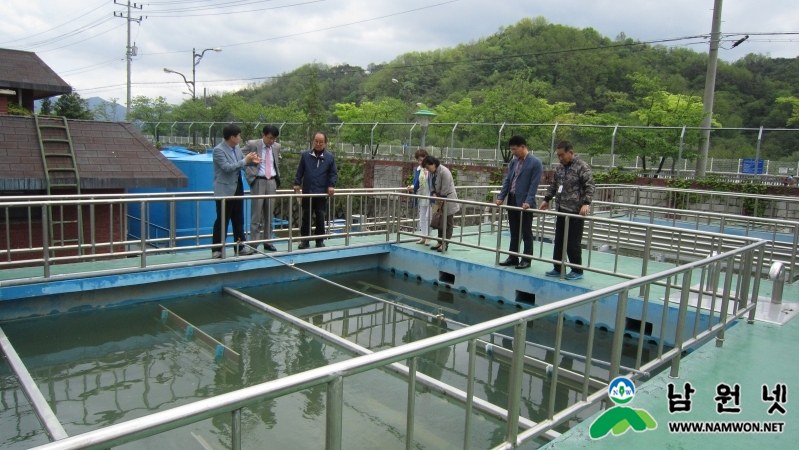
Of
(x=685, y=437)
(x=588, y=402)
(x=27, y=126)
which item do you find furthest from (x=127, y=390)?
(x=27, y=126)

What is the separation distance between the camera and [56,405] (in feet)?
13.9

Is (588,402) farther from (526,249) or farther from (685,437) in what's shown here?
(526,249)

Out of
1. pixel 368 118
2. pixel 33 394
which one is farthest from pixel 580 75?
pixel 33 394

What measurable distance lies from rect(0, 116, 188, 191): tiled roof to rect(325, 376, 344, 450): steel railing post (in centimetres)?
875

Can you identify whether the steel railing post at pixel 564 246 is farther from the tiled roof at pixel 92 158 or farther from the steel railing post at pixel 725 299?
the tiled roof at pixel 92 158

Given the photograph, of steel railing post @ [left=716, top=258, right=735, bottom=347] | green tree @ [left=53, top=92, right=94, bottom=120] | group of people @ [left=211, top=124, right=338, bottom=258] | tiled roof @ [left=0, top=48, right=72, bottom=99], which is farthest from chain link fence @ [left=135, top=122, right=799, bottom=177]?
steel railing post @ [left=716, top=258, right=735, bottom=347]

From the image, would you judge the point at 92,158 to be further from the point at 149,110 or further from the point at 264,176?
the point at 149,110

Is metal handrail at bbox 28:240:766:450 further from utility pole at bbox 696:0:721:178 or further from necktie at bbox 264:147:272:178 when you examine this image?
utility pole at bbox 696:0:721:178

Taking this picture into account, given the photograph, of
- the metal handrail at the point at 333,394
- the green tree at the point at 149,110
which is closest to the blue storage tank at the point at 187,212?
the metal handrail at the point at 333,394

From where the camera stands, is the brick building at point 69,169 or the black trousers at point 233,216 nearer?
the black trousers at point 233,216

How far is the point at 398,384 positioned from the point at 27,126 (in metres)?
8.82

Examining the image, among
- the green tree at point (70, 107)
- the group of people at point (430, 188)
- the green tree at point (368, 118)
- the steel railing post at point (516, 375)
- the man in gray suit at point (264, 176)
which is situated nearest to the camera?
the steel railing post at point (516, 375)

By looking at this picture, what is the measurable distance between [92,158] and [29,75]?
5.46 metres

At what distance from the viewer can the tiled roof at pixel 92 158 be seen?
874 centimetres
